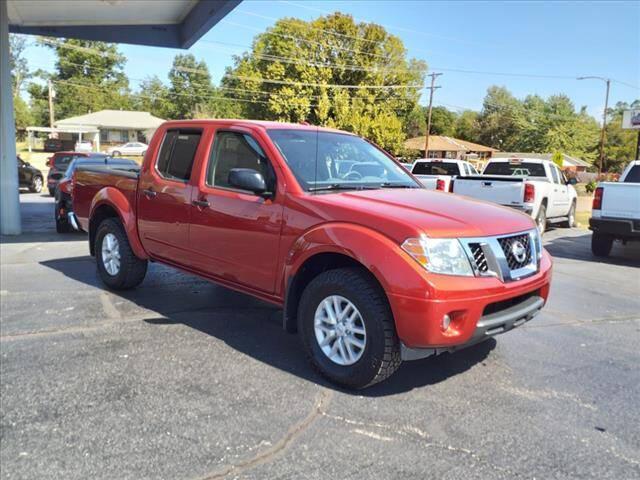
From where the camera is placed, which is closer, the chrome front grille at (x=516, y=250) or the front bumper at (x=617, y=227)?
the chrome front grille at (x=516, y=250)

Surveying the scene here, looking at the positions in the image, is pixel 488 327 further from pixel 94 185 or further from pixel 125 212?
pixel 94 185

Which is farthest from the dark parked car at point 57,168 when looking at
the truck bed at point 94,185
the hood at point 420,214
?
the hood at point 420,214

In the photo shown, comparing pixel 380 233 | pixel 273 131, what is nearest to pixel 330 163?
pixel 273 131

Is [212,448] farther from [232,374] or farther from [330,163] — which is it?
[330,163]

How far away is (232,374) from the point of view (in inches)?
160

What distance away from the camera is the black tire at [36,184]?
77.8 ft

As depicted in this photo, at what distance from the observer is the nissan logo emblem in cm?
380

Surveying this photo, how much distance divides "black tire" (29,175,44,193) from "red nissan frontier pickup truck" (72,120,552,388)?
68.7ft

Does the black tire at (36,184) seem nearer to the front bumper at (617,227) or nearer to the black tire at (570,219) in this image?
the black tire at (570,219)

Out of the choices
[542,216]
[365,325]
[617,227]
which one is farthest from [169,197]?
[542,216]

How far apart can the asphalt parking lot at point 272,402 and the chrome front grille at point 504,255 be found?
0.89m

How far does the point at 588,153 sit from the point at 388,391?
86.8 metres

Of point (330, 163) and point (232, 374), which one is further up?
point (330, 163)

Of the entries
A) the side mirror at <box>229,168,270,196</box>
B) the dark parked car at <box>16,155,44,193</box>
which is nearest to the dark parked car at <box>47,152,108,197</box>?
the dark parked car at <box>16,155,44,193</box>
